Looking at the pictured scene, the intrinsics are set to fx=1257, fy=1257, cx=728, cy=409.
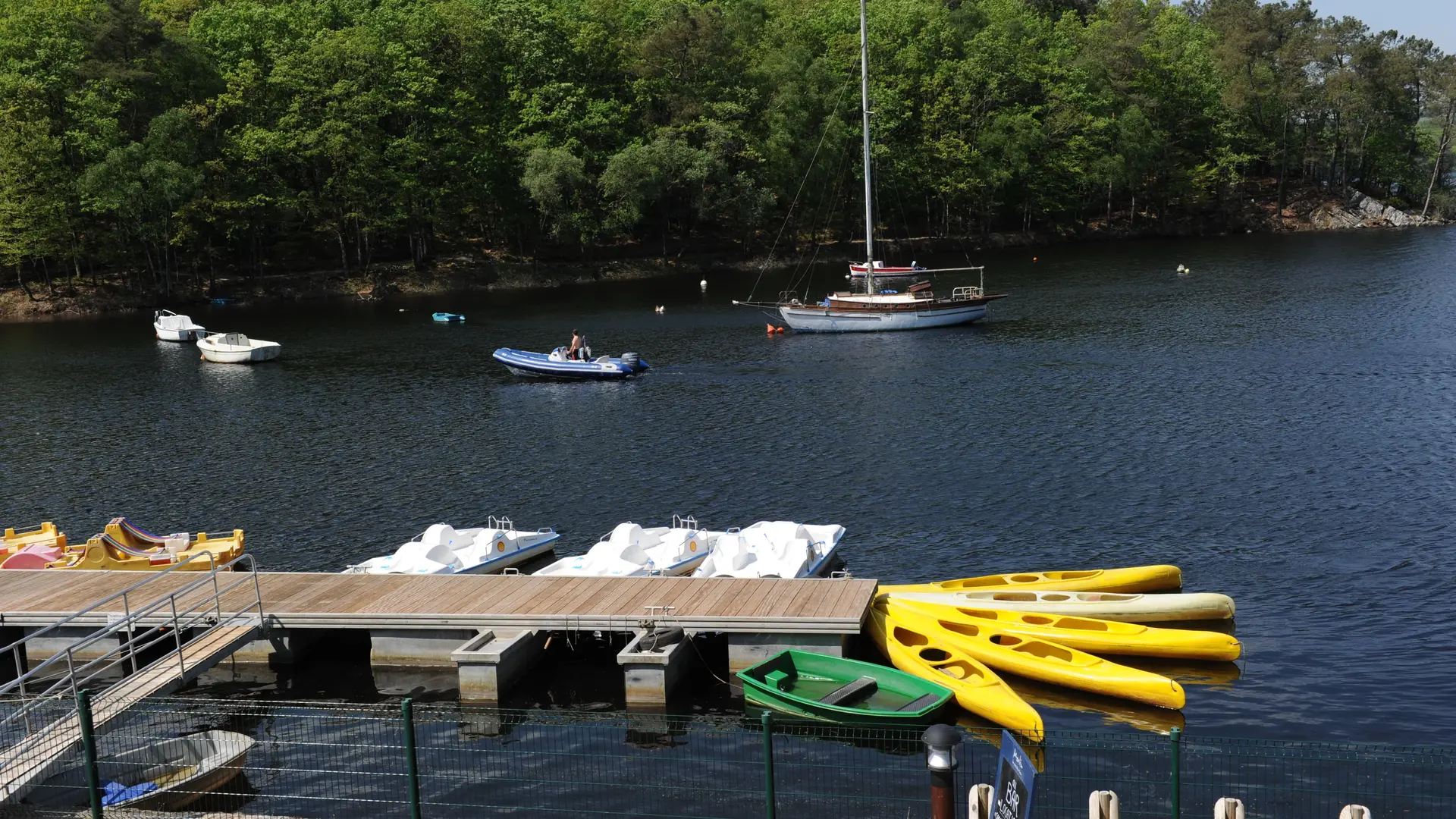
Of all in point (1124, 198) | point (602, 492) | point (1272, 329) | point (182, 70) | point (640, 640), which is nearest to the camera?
point (640, 640)

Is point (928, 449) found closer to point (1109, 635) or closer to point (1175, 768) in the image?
point (1109, 635)

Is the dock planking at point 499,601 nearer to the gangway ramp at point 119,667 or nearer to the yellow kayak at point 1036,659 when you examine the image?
the gangway ramp at point 119,667

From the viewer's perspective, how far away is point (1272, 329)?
2378 inches

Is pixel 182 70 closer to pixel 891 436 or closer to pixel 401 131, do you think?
pixel 401 131

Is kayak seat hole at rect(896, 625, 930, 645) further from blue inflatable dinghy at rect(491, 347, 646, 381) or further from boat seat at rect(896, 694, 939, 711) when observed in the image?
blue inflatable dinghy at rect(491, 347, 646, 381)

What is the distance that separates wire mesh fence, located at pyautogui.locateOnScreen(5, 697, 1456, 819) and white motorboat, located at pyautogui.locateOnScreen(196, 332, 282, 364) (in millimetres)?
45926

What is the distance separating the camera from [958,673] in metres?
20.5

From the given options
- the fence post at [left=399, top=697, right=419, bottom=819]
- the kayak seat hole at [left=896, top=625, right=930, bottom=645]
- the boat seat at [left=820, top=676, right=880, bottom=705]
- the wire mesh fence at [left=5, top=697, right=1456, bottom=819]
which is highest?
the fence post at [left=399, top=697, right=419, bottom=819]

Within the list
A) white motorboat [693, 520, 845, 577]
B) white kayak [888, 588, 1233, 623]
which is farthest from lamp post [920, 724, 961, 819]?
white motorboat [693, 520, 845, 577]

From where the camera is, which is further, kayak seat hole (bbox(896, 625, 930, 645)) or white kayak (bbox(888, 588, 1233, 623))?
white kayak (bbox(888, 588, 1233, 623))

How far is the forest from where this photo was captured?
85.6m

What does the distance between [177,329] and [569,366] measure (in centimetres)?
2897

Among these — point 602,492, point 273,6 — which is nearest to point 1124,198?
point 273,6

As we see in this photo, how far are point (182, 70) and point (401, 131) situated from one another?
51.2 ft
